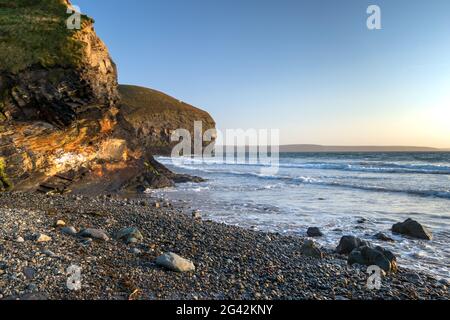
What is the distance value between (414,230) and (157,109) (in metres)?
107

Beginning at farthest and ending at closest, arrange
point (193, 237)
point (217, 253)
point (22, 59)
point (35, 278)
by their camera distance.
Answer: point (22, 59)
point (193, 237)
point (217, 253)
point (35, 278)

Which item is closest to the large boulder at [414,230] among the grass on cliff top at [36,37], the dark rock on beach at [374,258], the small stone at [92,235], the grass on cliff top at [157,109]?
the dark rock on beach at [374,258]

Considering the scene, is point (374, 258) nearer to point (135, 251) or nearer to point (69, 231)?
point (135, 251)

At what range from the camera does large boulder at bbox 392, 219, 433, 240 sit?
10.8 m

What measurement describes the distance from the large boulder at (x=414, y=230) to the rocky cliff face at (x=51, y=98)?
14.3 metres

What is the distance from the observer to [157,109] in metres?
112

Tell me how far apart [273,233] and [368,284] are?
454cm

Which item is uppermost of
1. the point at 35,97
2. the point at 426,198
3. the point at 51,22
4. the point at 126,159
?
the point at 51,22

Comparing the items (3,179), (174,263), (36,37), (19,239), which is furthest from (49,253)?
(36,37)

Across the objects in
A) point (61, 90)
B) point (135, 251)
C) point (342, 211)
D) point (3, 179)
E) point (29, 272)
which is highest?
point (61, 90)

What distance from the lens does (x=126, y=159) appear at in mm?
21297

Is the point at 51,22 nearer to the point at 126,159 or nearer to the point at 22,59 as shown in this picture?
the point at 22,59
